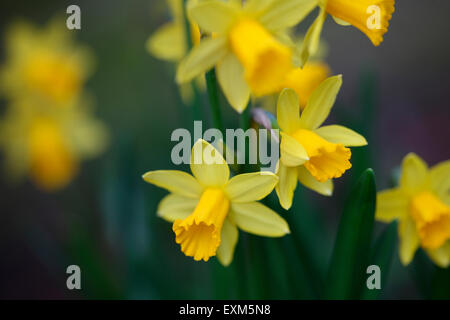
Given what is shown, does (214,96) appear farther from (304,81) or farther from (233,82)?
(304,81)

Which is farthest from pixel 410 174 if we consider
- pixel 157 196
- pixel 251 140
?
pixel 157 196

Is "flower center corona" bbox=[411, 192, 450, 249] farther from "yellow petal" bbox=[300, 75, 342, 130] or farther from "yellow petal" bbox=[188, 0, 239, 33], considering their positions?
"yellow petal" bbox=[188, 0, 239, 33]

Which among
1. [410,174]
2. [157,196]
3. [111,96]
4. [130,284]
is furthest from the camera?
[111,96]

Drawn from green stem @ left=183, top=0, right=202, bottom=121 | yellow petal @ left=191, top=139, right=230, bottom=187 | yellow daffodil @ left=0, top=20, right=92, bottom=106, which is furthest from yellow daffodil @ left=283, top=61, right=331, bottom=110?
yellow daffodil @ left=0, top=20, right=92, bottom=106

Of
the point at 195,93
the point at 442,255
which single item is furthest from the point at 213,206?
the point at 442,255
